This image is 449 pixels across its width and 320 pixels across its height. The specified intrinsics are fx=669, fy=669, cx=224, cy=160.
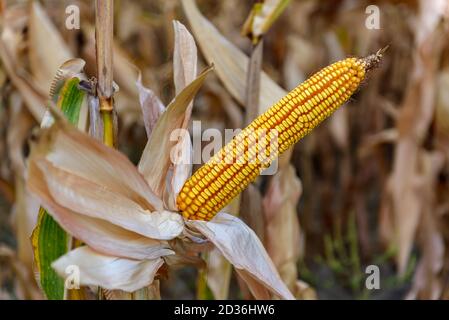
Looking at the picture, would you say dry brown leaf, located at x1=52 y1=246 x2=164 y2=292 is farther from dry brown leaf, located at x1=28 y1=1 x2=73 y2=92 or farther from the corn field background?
dry brown leaf, located at x1=28 y1=1 x2=73 y2=92

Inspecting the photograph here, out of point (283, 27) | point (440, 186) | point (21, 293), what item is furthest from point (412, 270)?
point (21, 293)

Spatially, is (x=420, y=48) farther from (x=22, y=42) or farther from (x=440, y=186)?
(x=22, y=42)

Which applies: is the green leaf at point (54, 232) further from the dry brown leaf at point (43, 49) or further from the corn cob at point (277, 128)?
the dry brown leaf at point (43, 49)

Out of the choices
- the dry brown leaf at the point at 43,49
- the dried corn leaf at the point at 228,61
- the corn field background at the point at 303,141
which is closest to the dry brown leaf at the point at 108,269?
the corn field background at the point at 303,141

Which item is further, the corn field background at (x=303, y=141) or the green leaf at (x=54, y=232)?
the corn field background at (x=303, y=141)

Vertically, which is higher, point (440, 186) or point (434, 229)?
point (440, 186)
